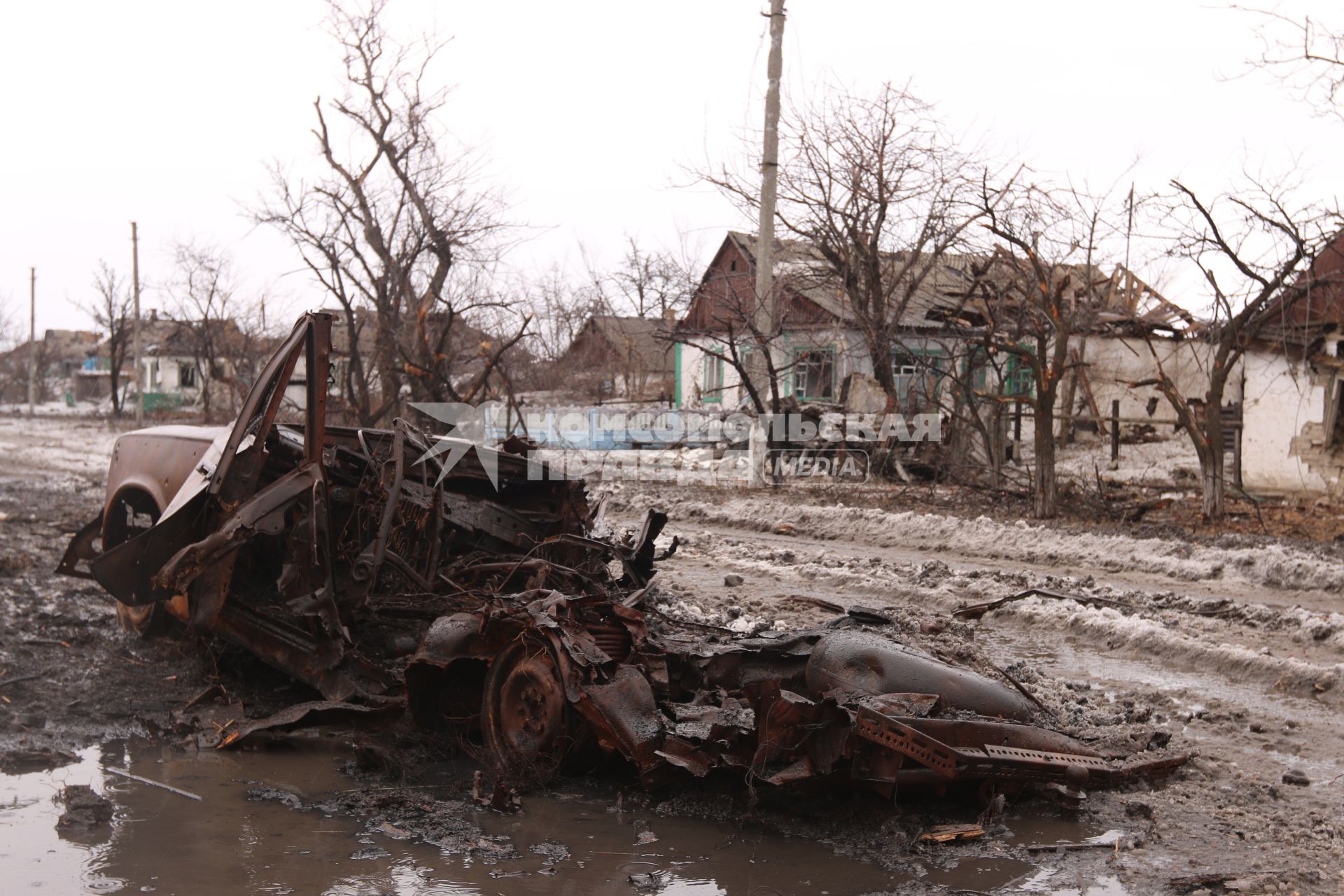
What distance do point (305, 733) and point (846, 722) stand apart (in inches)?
127

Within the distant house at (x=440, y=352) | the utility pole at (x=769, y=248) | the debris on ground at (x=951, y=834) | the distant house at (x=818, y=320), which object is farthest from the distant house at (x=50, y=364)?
the debris on ground at (x=951, y=834)

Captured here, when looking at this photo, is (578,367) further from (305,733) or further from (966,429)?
(305,733)

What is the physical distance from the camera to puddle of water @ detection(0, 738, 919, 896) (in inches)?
162

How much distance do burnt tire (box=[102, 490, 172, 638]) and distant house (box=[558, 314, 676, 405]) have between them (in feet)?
93.7

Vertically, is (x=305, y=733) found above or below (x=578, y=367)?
below

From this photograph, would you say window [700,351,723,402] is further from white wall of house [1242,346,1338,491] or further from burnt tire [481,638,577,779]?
burnt tire [481,638,577,779]

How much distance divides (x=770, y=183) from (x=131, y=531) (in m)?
11.7

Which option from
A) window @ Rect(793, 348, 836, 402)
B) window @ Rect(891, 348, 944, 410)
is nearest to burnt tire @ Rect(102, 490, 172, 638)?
window @ Rect(891, 348, 944, 410)

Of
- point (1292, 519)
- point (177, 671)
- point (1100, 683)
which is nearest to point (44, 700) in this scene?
point (177, 671)

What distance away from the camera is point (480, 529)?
23.1ft

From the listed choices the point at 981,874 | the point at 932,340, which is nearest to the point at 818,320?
the point at 932,340

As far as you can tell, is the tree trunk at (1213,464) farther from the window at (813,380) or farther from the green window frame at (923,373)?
the window at (813,380)

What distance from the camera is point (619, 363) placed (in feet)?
143

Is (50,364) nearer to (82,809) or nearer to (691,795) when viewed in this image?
(82,809)
